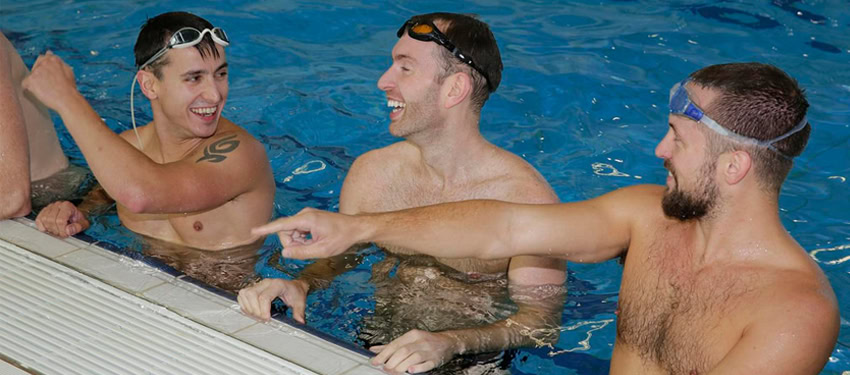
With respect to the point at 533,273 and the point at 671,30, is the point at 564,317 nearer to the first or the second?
the point at 533,273

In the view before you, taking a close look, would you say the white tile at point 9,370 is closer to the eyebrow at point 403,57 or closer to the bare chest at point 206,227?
the bare chest at point 206,227

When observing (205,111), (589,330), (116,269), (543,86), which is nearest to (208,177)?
A: (205,111)

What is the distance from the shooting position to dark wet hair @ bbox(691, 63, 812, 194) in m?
3.18

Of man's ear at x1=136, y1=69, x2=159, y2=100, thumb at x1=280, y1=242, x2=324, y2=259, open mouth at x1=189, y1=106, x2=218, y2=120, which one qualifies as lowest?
thumb at x1=280, y1=242, x2=324, y2=259

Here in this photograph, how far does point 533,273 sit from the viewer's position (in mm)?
4137

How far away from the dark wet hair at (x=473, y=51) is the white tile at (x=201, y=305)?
4.82 feet

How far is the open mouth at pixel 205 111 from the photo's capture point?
4723 millimetres

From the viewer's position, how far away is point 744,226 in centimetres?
329

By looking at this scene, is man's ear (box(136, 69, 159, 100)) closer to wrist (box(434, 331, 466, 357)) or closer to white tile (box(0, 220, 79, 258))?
white tile (box(0, 220, 79, 258))

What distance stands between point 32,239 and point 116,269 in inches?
21.4

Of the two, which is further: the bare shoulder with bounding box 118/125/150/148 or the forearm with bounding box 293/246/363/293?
the bare shoulder with bounding box 118/125/150/148

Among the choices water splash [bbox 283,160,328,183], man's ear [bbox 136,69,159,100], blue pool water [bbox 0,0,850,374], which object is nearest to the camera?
man's ear [bbox 136,69,159,100]

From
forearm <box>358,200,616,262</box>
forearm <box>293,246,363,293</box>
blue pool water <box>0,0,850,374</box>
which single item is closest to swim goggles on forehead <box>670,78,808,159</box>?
forearm <box>358,200,616,262</box>

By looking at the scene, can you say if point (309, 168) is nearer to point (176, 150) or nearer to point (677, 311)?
point (176, 150)
